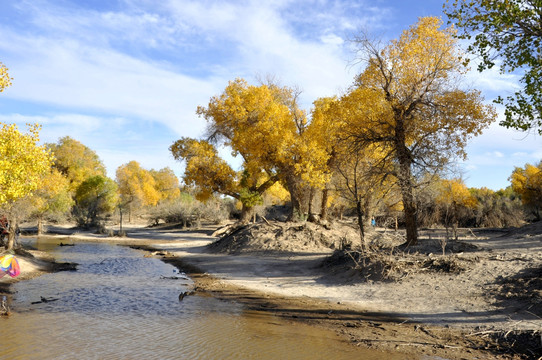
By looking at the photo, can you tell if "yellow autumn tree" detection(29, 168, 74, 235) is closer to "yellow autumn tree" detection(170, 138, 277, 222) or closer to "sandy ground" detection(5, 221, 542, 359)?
"yellow autumn tree" detection(170, 138, 277, 222)

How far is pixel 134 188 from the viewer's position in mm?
62719

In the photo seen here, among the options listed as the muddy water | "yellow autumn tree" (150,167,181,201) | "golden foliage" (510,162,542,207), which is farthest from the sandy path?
"yellow autumn tree" (150,167,181,201)

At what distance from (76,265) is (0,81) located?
395 inches

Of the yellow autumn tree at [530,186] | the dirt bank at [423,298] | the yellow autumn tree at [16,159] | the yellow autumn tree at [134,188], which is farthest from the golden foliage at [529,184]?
the yellow autumn tree at [134,188]

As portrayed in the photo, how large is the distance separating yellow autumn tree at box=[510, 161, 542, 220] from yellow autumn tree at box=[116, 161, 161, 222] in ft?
167

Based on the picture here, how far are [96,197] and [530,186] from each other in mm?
48927

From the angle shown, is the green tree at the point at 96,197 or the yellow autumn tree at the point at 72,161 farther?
the yellow autumn tree at the point at 72,161

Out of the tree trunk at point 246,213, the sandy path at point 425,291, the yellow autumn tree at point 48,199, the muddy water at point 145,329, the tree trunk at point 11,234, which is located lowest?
the muddy water at point 145,329

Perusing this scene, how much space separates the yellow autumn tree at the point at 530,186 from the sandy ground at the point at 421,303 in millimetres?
30203

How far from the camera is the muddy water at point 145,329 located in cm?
756

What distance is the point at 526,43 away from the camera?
923 cm

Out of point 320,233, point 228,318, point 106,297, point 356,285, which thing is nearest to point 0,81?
point 106,297

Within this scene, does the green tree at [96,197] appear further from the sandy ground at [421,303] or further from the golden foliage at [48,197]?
the sandy ground at [421,303]

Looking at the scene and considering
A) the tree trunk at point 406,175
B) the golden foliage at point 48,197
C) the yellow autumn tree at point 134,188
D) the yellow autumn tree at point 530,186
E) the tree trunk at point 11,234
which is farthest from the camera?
the yellow autumn tree at point 134,188
